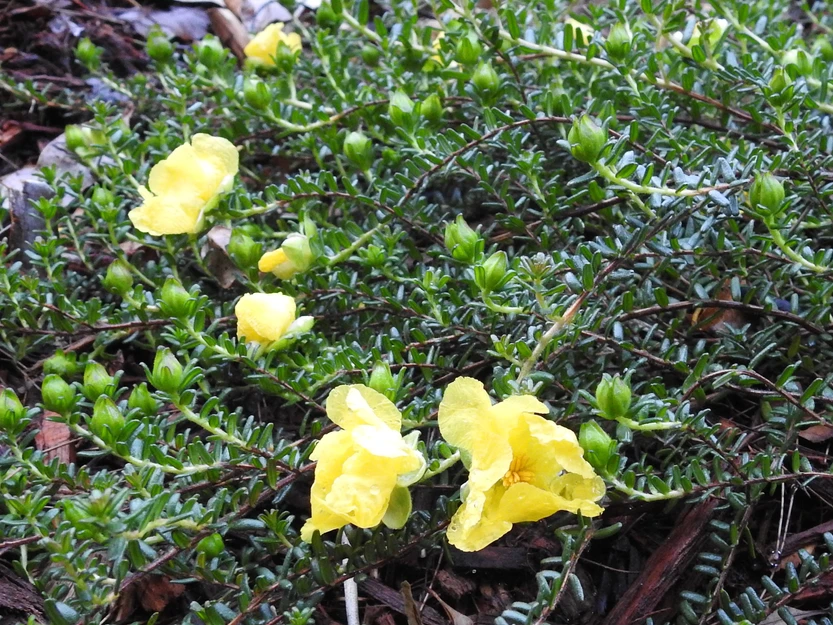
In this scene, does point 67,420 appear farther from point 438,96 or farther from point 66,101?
point 66,101

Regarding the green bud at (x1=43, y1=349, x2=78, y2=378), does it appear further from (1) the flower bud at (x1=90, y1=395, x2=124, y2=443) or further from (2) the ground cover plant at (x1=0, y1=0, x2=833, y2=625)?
(1) the flower bud at (x1=90, y1=395, x2=124, y2=443)

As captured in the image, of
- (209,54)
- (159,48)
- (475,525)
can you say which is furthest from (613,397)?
(159,48)

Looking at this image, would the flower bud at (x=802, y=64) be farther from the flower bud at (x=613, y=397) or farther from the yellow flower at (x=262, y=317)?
the yellow flower at (x=262, y=317)

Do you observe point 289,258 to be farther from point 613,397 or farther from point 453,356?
point 613,397

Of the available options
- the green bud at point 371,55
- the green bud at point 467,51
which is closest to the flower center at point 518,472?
the green bud at point 467,51

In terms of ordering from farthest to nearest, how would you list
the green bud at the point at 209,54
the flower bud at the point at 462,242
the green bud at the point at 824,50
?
the green bud at the point at 209,54 < the green bud at the point at 824,50 < the flower bud at the point at 462,242
